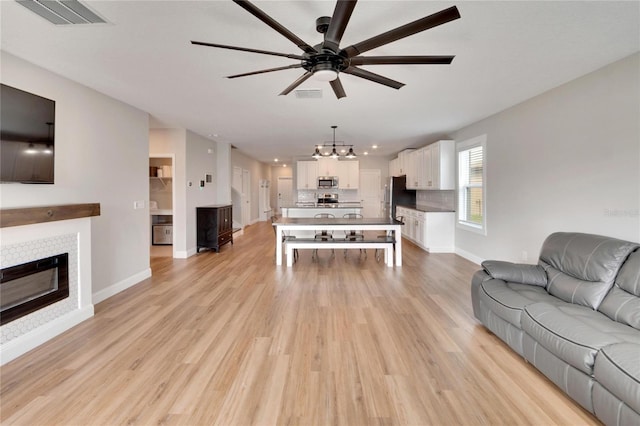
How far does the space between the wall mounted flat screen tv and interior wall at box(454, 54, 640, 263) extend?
5424 mm

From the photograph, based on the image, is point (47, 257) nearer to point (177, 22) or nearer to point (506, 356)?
point (177, 22)

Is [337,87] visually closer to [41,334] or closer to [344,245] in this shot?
[344,245]

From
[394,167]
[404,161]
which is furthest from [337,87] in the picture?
[394,167]

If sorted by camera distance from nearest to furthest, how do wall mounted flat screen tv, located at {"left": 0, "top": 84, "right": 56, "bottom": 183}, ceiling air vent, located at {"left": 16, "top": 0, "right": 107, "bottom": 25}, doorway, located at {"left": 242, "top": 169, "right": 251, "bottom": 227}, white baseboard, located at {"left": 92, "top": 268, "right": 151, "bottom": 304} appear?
1. ceiling air vent, located at {"left": 16, "top": 0, "right": 107, "bottom": 25}
2. wall mounted flat screen tv, located at {"left": 0, "top": 84, "right": 56, "bottom": 183}
3. white baseboard, located at {"left": 92, "top": 268, "right": 151, "bottom": 304}
4. doorway, located at {"left": 242, "top": 169, "right": 251, "bottom": 227}

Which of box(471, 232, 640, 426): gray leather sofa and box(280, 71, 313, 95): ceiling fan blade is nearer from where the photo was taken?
box(471, 232, 640, 426): gray leather sofa

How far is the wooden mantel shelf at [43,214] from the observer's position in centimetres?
231

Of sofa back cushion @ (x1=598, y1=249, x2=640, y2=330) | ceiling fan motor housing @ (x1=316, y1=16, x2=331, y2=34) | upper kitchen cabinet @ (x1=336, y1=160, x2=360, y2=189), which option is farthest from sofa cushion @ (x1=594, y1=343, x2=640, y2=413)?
upper kitchen cabinet @ (x1=336, y1=160, x2=360, y2=189)

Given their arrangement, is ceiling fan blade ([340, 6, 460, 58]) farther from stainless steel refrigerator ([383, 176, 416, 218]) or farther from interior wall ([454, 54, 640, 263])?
stainless steel refrigerator ([383, 176, 416, 218])

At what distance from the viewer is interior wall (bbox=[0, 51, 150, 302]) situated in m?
2.86

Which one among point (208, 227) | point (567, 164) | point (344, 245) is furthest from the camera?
point (208, 227)

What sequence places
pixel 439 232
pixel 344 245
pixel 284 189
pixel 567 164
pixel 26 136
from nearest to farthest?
pixel 26 136 → pixel 567 164 → pixel 344 245 → pixel 439 232 → pixel 284 189

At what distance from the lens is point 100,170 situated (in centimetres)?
366

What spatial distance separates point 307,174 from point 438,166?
4.70m

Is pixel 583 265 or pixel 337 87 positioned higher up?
pixel 337 87
